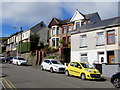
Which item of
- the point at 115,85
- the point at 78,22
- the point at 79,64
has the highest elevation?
the point at 78,22

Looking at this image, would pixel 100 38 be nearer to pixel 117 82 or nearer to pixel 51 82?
pixel 117 82

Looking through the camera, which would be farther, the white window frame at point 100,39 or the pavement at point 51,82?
the white window frame at point 100,39

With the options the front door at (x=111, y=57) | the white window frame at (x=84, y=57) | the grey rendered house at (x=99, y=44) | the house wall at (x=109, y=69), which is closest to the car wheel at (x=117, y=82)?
the house wall at (x=109, y=69)

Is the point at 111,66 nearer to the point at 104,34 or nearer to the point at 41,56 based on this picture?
the point at 104,34

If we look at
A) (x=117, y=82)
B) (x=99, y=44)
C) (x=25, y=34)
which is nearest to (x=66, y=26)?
(x=99, y=44)

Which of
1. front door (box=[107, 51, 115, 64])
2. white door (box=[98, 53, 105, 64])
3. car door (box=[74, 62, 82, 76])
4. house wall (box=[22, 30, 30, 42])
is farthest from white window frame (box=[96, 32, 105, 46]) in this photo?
house wall (box=[22, 30, 30, 42])

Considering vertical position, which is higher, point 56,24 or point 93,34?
point 56,24

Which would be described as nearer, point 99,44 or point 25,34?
point 99,44

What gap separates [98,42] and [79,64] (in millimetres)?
7511

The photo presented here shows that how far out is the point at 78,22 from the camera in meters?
36.0

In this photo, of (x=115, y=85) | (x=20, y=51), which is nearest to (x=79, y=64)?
(x=115, y=85)

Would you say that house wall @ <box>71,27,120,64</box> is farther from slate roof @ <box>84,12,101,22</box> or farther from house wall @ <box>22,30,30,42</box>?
house wall @ <box>22,30,30,42</box>

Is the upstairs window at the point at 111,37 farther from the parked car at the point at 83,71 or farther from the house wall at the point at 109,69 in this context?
the parked car at the point at 83,71

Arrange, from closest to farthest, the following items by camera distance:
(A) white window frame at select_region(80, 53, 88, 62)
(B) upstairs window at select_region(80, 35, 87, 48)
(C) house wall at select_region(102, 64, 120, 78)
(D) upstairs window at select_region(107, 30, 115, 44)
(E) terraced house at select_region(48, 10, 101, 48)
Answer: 1. (C) house wall at select_region(102, 64, 120, 78)
2. (D) upstairs window at select_region(107, 30, 115, 44)
3. (A) white window frame at select_region(80, 53, 88, 62)
4. (B) upstairs window at select_region(80, 35, 87, 48)
5. (E) terraced house at select_region(48, 10, 101, 48)
